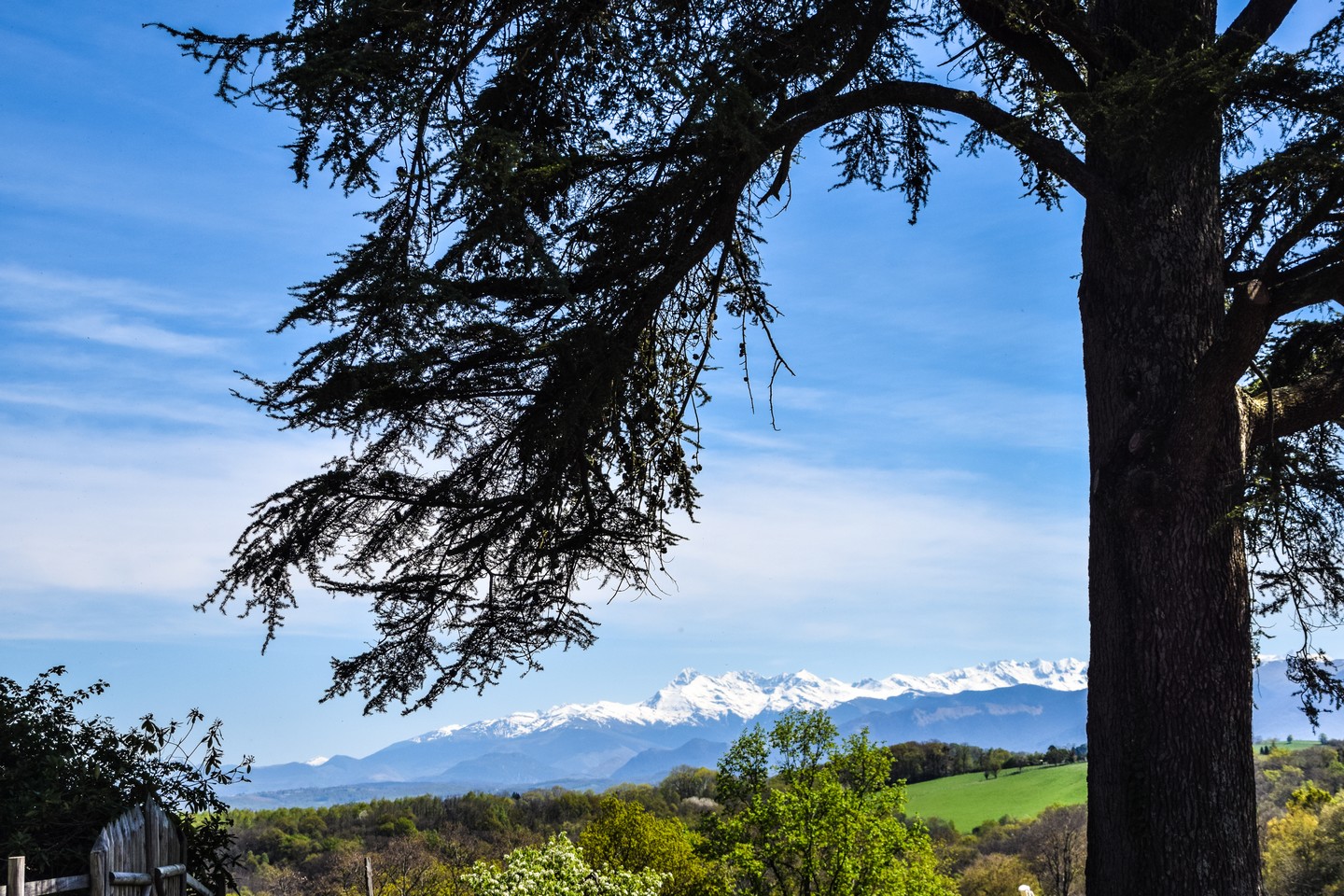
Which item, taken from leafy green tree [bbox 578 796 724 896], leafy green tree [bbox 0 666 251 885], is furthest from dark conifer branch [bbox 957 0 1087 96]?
leafy green tree [bbox 578 796 724 896]

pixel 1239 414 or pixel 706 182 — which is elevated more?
pixel 706 182

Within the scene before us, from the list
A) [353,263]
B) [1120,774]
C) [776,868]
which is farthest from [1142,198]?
[776,868]

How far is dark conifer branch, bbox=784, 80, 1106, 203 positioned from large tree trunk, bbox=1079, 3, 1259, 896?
26 cm

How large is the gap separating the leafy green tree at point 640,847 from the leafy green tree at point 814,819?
1218 millimetres

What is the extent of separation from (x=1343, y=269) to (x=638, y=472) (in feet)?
13.4

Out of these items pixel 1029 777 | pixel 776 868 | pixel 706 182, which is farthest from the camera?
pixel 1029 777

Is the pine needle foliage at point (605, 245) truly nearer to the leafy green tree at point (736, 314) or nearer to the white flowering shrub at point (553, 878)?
the leafy green tree at point (736, 314)

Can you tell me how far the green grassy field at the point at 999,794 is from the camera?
4416cm

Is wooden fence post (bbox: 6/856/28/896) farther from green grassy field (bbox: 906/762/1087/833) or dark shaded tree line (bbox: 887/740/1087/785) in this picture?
dark shaded tree line (bbox: 887/740/1087/785)

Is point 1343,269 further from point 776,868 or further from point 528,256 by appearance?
point 776,868

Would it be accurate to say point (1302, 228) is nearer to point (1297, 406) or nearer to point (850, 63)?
point (1297, 406)

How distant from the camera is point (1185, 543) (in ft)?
17.1

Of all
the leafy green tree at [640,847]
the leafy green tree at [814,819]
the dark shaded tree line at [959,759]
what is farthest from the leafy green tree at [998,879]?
the dark shaded tree line at [959,759]

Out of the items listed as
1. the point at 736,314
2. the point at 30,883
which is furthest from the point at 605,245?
the point at 30,883
